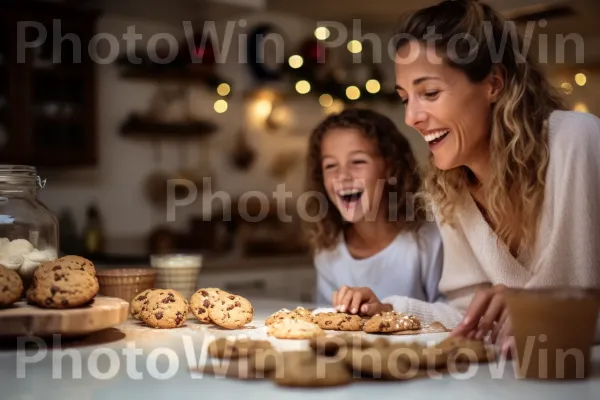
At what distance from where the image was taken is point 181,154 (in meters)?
4.50

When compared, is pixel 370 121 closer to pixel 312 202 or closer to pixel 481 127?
pixel 312 202

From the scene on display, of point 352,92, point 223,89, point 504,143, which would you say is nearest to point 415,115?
point 504,143

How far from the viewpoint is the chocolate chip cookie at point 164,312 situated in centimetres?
132

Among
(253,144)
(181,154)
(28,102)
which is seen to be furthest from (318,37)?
(28,102)

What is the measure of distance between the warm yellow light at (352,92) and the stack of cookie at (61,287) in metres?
3.32

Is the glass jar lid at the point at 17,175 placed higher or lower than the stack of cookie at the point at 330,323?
higher

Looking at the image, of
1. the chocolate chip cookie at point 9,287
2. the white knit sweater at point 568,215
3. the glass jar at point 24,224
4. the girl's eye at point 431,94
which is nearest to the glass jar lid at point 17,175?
the glass jar at point 24,224

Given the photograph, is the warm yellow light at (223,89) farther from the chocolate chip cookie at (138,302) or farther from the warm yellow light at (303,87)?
the chocolate chip cookie at (138,302)

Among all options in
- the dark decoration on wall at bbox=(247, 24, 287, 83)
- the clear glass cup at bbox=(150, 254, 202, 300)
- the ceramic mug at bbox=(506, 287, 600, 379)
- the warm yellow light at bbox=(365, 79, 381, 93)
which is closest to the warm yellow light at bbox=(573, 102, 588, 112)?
the warm yellow light at bbox=(365, 79, 381, 93)

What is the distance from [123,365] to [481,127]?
894 millimetres

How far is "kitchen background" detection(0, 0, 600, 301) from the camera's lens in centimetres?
382

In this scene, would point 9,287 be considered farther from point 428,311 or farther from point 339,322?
point 428,311

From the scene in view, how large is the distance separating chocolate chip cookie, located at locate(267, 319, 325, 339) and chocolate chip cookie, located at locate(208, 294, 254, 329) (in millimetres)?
98

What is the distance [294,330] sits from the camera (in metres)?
1.20
